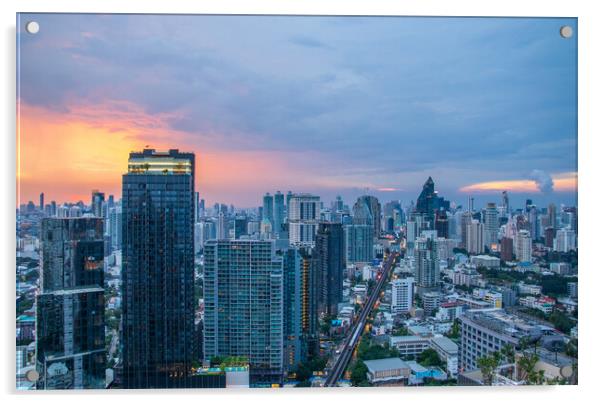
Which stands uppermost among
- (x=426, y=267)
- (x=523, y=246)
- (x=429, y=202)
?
(x=429, y=202)

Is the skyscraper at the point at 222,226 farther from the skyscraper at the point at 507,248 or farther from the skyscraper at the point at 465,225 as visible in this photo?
the skyscraper at the point at 507,248

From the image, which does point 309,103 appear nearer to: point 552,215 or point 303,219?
point 303,219

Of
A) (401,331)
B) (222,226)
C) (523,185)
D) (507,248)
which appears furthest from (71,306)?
(523,185)

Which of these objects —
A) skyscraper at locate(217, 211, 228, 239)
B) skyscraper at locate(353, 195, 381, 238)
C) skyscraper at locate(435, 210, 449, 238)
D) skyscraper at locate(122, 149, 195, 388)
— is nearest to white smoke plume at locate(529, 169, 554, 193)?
skyscraper at locate(435, 210, 449, 238)

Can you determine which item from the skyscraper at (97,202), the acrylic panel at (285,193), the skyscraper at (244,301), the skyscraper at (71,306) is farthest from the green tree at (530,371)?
the skyscraper at (97,202)

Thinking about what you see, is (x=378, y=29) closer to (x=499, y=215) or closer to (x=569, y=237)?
(x=499, y=215)

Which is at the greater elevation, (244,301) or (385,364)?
(244,301)
